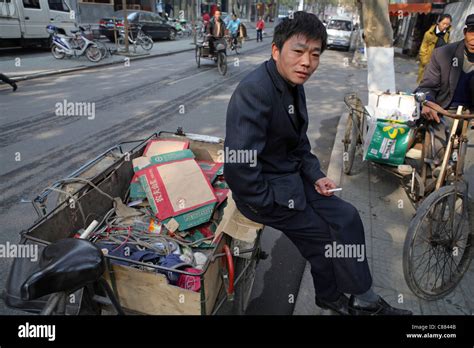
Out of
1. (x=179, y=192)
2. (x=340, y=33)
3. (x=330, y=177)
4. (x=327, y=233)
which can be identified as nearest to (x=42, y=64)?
(x=330, y=177)

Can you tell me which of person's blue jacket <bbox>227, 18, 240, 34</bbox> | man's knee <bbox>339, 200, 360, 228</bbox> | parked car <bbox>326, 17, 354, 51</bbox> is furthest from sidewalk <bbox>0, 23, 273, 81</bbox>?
parked car <bbox>326, 17, 354, 51</bbox>

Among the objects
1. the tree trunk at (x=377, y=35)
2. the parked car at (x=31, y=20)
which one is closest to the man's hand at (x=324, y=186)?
the tree trunk at (x=377, y=35)

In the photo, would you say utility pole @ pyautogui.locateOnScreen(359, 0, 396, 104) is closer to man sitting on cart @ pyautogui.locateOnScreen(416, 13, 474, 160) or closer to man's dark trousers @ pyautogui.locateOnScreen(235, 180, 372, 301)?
man sitting on cart @ pyautogui.locateOnScreen(416, 13, 474, 160)

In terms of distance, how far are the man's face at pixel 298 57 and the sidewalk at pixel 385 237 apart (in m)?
1.66

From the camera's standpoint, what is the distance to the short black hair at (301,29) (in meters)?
1.74

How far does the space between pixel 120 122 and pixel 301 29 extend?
5.18 m

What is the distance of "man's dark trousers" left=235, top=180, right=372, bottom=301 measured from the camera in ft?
6.46

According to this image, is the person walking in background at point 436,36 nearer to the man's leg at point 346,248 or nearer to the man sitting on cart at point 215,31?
the man sitting on cart at point 215,31

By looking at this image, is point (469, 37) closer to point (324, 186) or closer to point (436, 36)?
point (324, 186)

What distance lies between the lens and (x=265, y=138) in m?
1.80

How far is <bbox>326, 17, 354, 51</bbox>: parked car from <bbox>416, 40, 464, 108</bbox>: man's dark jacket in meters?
18.2

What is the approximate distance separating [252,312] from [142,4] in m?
31.3

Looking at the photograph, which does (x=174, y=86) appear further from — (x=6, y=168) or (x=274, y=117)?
(x=274, y=117)

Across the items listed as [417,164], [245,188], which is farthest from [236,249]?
[417,164]
